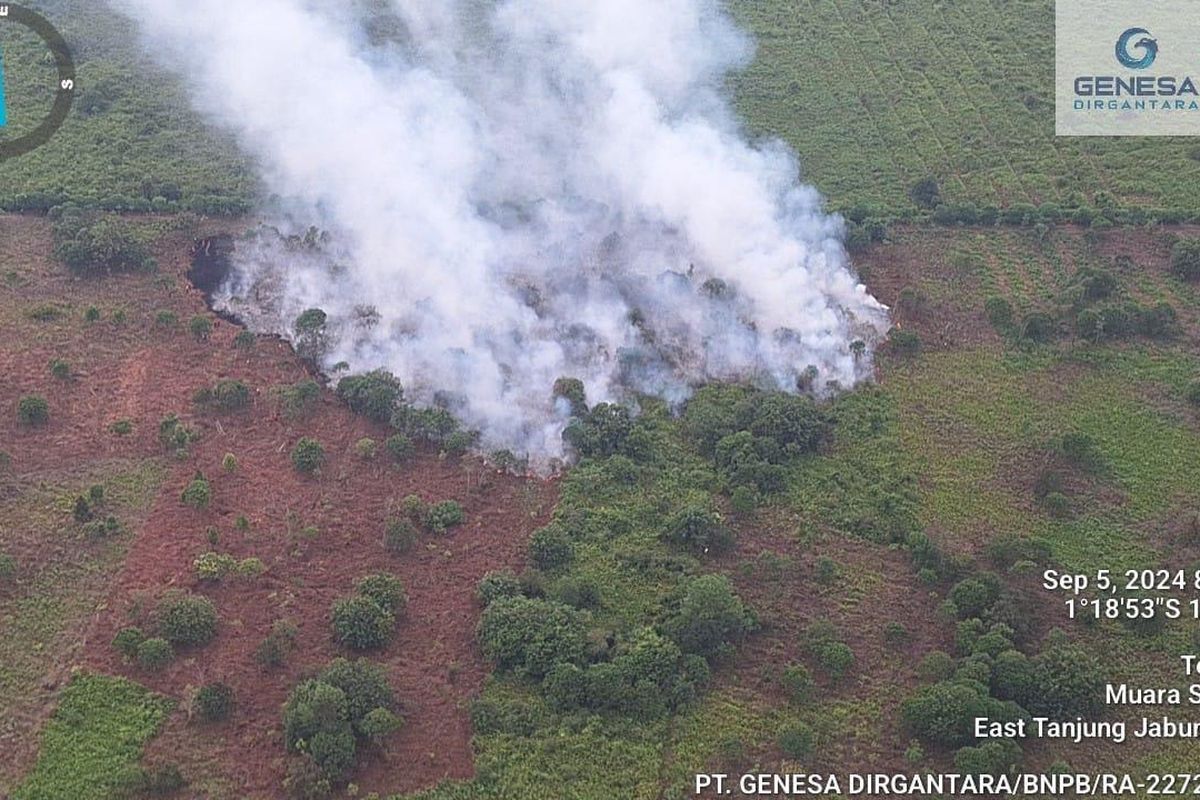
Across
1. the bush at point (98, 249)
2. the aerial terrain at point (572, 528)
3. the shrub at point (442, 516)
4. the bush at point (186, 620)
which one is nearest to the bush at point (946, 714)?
the aerial terrain at point (572, 528)

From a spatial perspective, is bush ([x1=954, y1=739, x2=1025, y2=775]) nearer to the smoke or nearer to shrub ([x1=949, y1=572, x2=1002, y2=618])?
shrub ([x1=949, y1=572, x2=1002, y2=618])

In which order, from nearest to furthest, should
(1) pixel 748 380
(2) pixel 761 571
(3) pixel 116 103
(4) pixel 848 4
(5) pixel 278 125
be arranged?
(2) pixel 761 571 → (1) pixel 748 380 → (5) pixel 278 125 → (3) pixel 116 103 → (4) pixel 848 4

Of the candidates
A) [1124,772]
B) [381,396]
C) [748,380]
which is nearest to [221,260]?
[381,396]

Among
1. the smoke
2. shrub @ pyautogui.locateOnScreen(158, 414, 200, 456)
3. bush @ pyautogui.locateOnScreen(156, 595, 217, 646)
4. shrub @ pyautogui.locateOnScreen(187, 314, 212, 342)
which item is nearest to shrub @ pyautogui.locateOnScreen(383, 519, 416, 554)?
bush @ pyautogui.locateOnScreen(156, 595, 217, 646)

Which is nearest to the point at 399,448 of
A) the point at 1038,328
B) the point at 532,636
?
the point at 532,636

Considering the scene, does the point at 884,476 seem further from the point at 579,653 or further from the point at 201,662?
the point at 201,662

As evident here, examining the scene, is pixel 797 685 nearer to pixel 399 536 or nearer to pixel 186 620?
pixel 399 536

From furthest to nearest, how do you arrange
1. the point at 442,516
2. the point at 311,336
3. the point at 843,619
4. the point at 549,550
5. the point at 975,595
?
the point at 311,336
the point at 442,516
the point at 549,550
the point at 843,619
the point at 975,595

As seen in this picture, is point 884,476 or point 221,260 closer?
point 884,476
